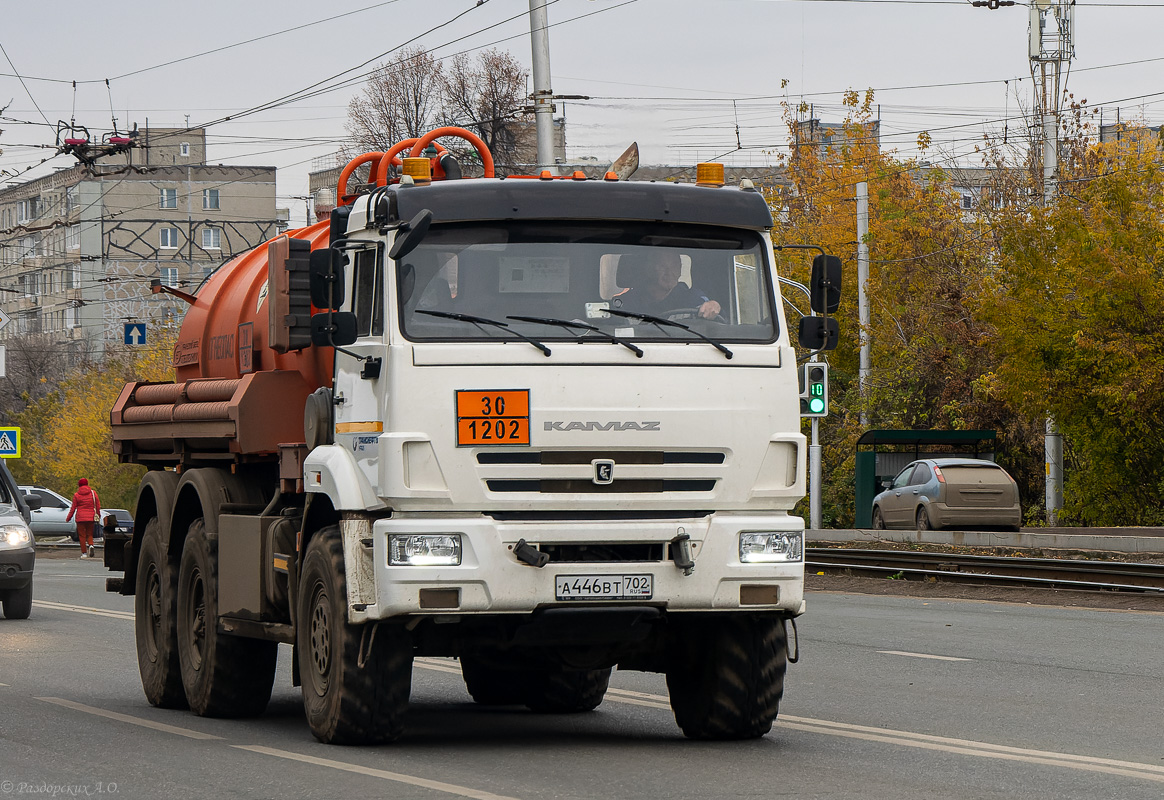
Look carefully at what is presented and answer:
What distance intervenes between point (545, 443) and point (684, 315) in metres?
1.03

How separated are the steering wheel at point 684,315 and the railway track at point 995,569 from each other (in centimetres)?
1407

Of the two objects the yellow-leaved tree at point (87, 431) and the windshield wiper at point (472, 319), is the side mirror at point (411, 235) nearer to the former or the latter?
the windshield wiper at point (472, 319)

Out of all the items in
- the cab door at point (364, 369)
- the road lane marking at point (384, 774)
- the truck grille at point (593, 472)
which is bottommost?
the road lane marking at point (384, 774)

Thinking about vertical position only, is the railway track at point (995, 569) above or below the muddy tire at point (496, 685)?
below

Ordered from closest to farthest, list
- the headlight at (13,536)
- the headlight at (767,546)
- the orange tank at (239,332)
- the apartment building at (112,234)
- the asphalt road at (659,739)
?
the asphalt road at (659,739)
the headlight at (767,546)
the orange tank at (239,332)
the headlight at (13,536)
the apartment building at (112,234)

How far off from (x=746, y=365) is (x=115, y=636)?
10658 millimetres

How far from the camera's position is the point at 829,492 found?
48031 mm

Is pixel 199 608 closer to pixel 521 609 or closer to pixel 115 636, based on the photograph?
pixel 521 609

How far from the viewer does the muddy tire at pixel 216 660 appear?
11.5 m

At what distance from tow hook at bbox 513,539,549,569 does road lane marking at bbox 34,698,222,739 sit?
8.18 ft

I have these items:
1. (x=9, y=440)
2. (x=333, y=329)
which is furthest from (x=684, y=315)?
(x=9, y=440)

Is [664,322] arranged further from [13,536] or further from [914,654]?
[13,536]

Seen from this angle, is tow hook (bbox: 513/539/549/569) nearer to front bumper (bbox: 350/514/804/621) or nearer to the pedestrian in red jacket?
front bumper (bbox: 350/514/804/621)

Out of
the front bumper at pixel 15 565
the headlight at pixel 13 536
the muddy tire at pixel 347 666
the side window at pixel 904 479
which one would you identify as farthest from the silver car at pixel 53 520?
the muddy tire at pixel 347 666
